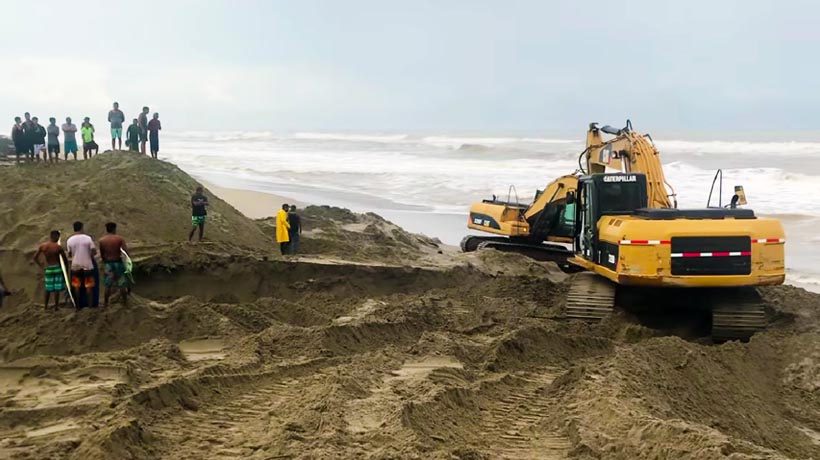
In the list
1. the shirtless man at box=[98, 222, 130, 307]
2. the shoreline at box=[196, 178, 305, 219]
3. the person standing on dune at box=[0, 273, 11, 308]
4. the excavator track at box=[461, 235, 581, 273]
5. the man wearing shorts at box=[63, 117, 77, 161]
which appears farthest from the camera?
the shoreline at box=[196, 178, 305, 219]

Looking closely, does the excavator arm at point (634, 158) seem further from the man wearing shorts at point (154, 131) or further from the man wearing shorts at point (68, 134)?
the man wearing shorts at point (68, 134)

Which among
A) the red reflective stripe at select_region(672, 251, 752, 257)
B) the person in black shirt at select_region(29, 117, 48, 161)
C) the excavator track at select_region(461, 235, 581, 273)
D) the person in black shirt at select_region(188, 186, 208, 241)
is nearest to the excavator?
the red reflective stripe at select_region(672, 251, 752, 257)

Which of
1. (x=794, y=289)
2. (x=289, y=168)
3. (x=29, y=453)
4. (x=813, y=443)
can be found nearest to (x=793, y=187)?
(x=794, y=289)

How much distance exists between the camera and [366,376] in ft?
22.7

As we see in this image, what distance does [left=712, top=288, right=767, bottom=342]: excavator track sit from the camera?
9.30 meters

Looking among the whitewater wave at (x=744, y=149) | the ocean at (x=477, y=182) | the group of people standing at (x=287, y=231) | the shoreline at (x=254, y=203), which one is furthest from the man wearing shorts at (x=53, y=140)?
the whitewater wave at (x=744, y=149)

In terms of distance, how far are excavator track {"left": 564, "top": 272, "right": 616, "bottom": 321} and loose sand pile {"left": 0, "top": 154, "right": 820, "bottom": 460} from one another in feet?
0.88

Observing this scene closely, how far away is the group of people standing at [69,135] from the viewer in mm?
17141

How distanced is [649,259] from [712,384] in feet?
7.35

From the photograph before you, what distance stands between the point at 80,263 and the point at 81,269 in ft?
0.24

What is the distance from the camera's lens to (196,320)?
8.59 metres

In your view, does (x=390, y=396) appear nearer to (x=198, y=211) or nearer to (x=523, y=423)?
(x=523, y=423)

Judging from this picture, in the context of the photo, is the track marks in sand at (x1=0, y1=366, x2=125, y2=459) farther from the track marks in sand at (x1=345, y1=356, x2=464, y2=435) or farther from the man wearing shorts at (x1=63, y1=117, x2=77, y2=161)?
the man wearing shorts at (x1=63, y1=117, x2=77, y2=161)

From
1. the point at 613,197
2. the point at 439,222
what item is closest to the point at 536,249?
the point at 613,197
